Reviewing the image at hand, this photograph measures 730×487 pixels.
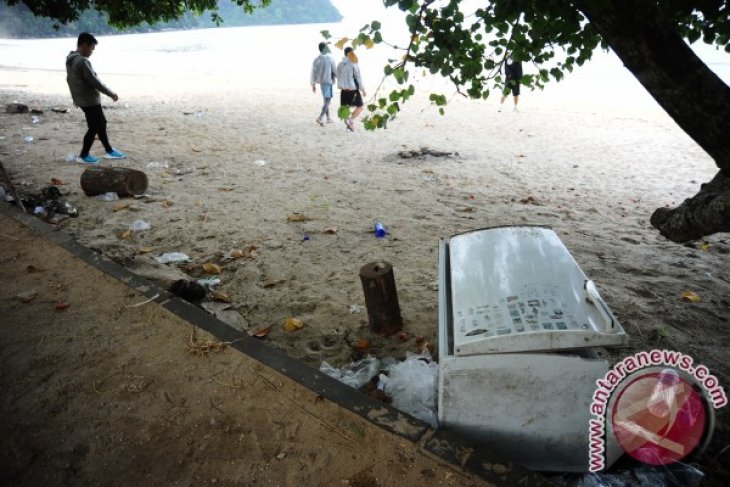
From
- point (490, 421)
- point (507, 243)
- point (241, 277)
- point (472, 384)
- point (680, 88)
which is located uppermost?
point (680, 88)

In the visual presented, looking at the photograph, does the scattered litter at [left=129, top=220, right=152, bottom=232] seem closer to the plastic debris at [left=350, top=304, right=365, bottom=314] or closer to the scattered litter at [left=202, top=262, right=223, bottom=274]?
the scattered litter at [left=202, top=262, right=223, bottom=274]

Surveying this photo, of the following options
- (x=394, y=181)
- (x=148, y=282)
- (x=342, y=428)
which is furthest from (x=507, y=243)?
(x=394, y=181)

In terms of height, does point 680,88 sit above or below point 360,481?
above

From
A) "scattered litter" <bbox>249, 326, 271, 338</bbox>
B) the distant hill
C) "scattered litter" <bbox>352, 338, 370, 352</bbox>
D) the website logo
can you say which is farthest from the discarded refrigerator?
the distant hill

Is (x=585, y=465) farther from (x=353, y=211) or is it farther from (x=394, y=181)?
(x=394, y=181)

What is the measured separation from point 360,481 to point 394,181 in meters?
5.36

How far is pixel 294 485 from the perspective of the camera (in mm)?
→ 1924

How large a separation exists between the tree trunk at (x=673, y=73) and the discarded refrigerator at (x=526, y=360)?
0.98 metres

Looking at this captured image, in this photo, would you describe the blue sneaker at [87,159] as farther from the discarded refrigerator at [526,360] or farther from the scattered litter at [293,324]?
the discarded refrigerator at [526,360]

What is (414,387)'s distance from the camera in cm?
242

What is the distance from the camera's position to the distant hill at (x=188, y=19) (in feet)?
192

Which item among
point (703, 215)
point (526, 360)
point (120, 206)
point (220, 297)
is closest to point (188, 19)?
point (120, 206)

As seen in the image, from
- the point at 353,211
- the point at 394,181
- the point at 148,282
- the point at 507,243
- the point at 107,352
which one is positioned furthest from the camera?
the point at 394,181

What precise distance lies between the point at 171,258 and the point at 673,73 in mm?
4089
